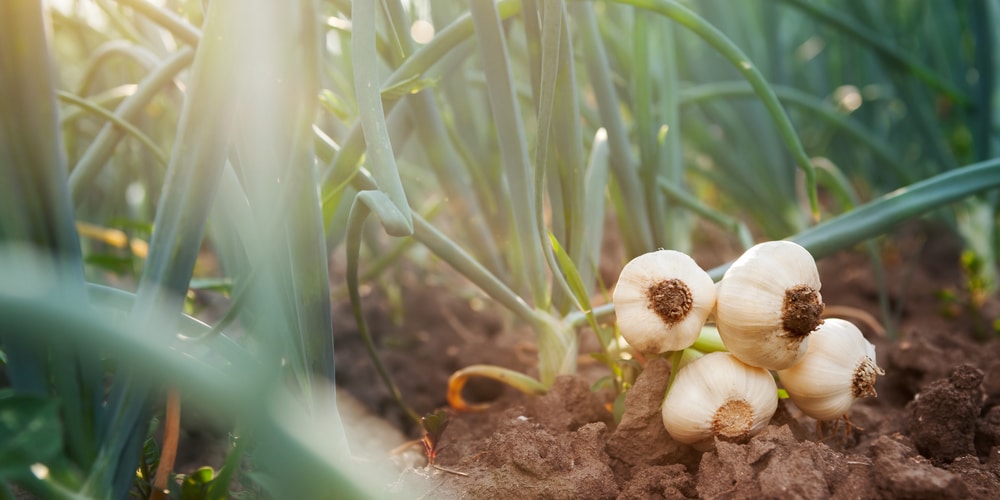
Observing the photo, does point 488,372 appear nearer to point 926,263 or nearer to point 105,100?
point 105,100

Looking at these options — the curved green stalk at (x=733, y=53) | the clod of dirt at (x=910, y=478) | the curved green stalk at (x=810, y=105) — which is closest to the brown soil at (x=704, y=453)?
the clod of dirt at (x=910, y=478)

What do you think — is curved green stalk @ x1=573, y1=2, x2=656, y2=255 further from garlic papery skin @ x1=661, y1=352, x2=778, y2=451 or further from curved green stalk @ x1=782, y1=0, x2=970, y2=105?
curved green stalk @ x1=782, y1=0, x2=970, y2=105

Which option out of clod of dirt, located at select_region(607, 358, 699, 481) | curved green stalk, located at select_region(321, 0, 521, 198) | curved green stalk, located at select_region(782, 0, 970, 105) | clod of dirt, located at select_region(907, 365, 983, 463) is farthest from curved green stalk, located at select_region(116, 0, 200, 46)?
curved green stalk, located at select_region(782, 0, 970, 105)

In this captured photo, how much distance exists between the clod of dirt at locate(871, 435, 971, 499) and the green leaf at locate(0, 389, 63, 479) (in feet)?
1.80

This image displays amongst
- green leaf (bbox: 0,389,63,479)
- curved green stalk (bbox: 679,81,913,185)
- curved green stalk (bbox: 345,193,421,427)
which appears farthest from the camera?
curved green stalk (bbox: 679,81,913,185)

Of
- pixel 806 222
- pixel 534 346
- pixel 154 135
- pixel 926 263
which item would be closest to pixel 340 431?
pixel 534 346

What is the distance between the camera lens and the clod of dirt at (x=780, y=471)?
0.55m

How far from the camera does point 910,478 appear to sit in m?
0.54

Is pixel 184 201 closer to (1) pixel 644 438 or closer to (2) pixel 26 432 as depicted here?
(2) pixel 26 432

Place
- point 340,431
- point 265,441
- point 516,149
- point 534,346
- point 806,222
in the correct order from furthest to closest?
point 806,222
point 534,346
point 516,149
point 340,431
point 265,441

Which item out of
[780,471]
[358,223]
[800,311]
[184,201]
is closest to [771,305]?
[800,311]

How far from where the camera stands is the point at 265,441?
0.41 metres

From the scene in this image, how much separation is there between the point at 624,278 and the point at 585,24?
13.9 inches

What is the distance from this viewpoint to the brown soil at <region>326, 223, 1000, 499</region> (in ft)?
1.85
